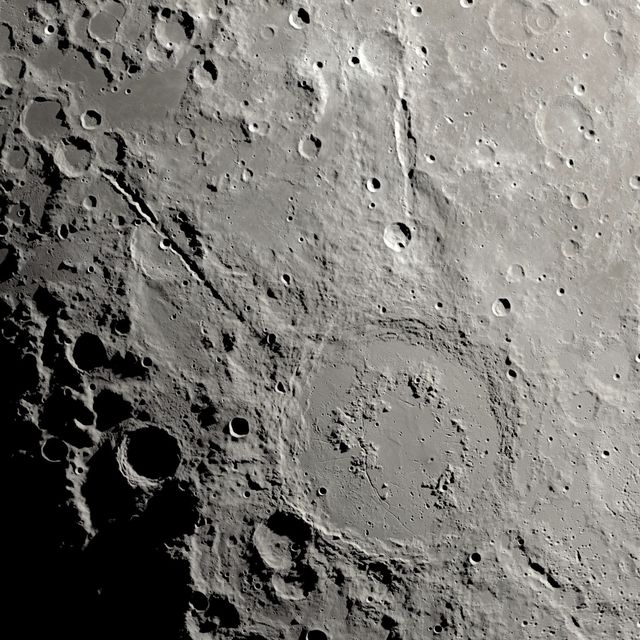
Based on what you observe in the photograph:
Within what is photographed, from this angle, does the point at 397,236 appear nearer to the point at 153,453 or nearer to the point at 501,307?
the point at 501,307

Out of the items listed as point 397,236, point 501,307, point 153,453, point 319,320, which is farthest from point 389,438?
point 153,453

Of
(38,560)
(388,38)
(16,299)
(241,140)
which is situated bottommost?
(38,560)

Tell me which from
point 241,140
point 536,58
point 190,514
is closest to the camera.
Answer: point 190,514

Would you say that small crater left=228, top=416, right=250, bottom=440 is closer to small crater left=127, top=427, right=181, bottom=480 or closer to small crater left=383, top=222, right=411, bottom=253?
small crater left=127, top=427, right=181, bottom=480

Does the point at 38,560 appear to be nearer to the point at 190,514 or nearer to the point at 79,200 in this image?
the point at 190,514

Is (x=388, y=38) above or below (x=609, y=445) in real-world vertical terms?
above

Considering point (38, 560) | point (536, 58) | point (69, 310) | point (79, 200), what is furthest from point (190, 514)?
point (536, 58)

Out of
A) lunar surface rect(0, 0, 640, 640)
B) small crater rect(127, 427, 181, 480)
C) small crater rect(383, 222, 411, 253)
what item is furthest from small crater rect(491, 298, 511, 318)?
small crater rect(127, 427, 181, 480)

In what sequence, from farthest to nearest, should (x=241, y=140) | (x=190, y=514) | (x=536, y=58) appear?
(x=536, y=58)
(x=241, y=140)
(x=190, y=514)
